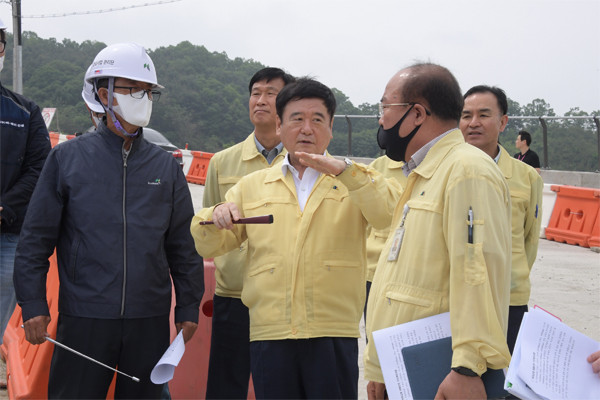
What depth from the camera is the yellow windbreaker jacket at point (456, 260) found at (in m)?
2.33

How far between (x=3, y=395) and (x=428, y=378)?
3.69m

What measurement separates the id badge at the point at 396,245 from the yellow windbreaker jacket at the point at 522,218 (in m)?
1.86

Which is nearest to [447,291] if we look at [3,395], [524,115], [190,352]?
[190,352]

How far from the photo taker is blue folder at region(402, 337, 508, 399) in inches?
95.3

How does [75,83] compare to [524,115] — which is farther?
[75,83]

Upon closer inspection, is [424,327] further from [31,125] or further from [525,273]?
[31,125]

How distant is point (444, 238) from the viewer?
8.18 feet

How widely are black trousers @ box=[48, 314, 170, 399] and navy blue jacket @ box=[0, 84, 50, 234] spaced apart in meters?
1.05

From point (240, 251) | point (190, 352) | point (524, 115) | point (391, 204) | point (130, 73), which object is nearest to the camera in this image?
point (391, 204)

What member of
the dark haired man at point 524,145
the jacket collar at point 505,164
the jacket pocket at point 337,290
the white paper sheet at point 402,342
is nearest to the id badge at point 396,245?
the white paper sheet at point 402,342

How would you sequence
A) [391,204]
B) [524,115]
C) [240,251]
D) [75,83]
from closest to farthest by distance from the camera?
1. [391,204]
2. [240,251]
3. [524,115]
4. [75,83]

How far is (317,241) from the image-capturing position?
341cm

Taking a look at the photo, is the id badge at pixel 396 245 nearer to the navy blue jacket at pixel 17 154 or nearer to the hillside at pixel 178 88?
the navy blue jacket at pixel 17 154

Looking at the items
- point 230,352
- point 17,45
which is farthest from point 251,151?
point 17,45
